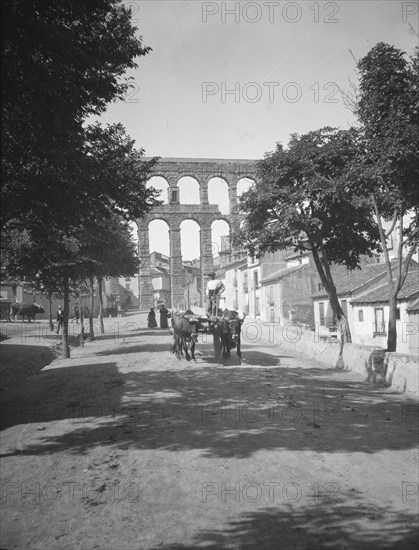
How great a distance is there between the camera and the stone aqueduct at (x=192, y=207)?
6084 cm

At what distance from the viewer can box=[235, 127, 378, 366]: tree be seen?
13078mm

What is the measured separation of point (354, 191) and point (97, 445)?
9458mm

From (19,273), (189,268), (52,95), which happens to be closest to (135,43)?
(52,95)

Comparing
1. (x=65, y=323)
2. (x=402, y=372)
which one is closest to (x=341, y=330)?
(x=402, y=372)

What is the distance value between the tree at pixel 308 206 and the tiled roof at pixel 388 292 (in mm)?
7529

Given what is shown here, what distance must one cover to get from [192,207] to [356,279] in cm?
3848

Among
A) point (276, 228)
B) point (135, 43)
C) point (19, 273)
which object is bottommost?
point (19, 273)

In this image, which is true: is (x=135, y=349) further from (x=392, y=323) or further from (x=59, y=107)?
(x=59, y=107)

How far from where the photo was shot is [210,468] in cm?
531

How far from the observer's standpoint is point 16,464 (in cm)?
567

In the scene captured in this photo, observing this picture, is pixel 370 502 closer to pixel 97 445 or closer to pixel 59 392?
pixel 97 445

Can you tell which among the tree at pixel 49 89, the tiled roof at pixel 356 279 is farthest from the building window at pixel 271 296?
the tree at pixel 49 89

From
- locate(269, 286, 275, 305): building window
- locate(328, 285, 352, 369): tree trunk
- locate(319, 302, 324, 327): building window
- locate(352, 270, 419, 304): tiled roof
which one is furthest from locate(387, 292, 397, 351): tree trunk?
locate(269, 286, 275, 305): building window

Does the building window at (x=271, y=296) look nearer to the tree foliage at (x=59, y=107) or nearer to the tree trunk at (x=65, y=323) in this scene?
the tree trunk at (x=65, y=323)
